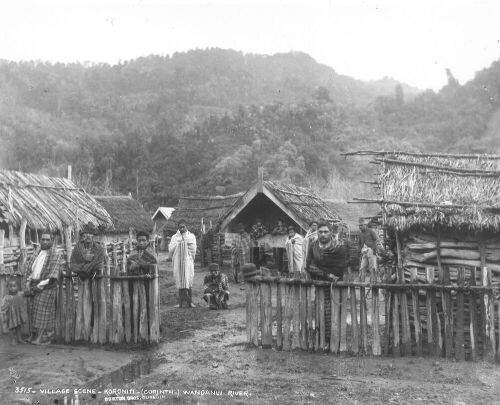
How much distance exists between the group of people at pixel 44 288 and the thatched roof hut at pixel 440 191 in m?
4.60

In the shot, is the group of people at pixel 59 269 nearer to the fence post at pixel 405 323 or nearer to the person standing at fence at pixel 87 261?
the person standing at fence at pixel 87 261

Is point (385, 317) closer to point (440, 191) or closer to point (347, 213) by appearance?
point (440, 191)

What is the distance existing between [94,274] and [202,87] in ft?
292

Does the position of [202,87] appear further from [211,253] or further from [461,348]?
[461,348]

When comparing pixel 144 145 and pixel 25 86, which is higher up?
pixel 25 86

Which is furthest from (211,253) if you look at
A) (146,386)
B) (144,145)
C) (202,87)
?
(202,87)

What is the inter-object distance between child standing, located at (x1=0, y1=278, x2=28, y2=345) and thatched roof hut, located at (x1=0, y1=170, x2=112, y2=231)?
4.38 metres

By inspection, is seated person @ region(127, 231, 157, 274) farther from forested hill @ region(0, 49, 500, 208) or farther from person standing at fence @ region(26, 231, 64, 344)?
forested hill @ region(0, 49, 500, 208)

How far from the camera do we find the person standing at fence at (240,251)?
17.2m

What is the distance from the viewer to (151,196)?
49.7 m

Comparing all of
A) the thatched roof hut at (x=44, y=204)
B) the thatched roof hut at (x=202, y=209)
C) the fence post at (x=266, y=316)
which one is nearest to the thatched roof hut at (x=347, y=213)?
the thatched roof hut at (x=202, y=209)

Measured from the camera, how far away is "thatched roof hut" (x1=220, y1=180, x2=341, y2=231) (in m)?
17.2

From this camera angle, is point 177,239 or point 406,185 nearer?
point 406,185

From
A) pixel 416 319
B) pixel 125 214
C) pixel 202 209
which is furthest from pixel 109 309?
pixel 202 209
